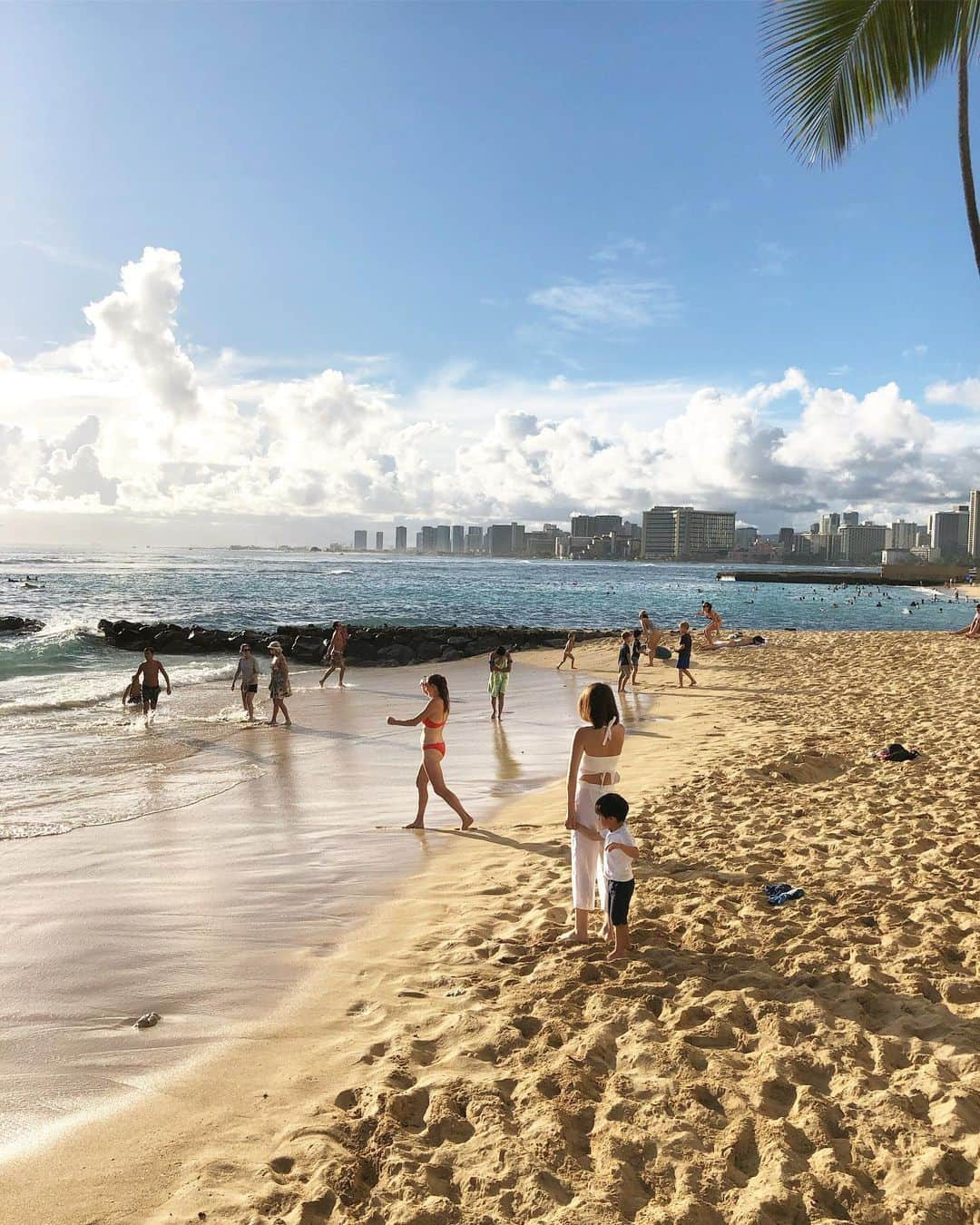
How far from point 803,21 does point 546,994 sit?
288 inches

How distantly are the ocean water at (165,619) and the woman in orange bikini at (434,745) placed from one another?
→ 143 inches

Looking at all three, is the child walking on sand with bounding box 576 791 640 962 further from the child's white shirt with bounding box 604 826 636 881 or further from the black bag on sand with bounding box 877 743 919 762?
the black bag on sand with bounding box 877 743 919 762

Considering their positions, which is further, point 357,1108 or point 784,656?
point 784,656

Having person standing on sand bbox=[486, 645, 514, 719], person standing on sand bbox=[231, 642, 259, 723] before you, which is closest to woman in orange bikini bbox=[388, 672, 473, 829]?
person standing on sand bbox=[486, 645, 514, 719]

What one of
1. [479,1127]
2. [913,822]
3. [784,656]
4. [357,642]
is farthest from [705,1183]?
[357,642]

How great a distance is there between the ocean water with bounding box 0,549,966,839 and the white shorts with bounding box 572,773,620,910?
6.51m

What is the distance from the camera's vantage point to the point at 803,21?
594 centimetres

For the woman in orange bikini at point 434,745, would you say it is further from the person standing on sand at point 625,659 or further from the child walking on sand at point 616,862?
the person standing on sand at point 625,659

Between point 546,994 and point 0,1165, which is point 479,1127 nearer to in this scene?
point 546,994

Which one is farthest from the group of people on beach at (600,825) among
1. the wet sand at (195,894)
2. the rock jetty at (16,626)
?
the rock jetty at (16,626)

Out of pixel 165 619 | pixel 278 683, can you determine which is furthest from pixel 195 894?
pixel 165 619

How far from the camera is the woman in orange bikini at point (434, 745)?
8.49 m

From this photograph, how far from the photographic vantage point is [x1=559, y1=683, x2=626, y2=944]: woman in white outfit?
17.3ft

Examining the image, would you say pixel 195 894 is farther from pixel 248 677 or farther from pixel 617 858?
pixel 248 677
